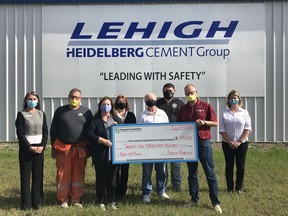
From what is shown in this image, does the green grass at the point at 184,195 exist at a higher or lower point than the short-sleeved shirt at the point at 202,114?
lower

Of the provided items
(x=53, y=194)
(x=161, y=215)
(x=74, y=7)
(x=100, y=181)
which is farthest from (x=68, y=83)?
(x=161, y=215)

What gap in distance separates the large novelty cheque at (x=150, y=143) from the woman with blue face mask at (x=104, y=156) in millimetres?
116

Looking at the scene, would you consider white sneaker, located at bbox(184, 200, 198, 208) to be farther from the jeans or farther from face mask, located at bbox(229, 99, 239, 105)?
face mask, located at bbox(229, 99, 239, 105)

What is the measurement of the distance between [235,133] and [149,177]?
173 cm

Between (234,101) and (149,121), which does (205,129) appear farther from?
(234,101)

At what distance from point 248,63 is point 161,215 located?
6.89m

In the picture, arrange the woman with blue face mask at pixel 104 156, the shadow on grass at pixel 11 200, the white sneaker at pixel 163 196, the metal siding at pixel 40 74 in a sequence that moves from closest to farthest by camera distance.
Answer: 1. the woman with blue face mask at pixel 104 156
2. the shadow on grass at pixel 11 200
3. the white sneaker at pixel 163 196
4. the metal siding at pixel 40 74

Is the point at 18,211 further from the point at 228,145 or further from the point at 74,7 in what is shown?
the point at 74,7

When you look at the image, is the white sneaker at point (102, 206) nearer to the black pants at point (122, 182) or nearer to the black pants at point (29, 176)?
the black pants at point (122, 182)

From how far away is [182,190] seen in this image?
25.2ft

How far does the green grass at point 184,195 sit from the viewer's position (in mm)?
6344

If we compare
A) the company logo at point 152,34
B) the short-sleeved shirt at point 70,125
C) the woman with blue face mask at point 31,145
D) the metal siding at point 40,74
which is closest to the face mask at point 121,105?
the short-sleeved shirt at point 70,125

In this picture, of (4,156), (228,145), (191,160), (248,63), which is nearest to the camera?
(191,160)

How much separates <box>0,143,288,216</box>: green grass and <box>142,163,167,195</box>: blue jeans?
0.20m
